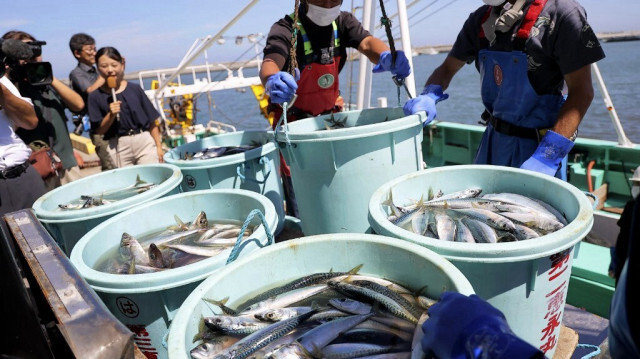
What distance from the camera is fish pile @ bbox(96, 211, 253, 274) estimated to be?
241cm

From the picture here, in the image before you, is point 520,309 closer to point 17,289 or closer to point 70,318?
point 70,318

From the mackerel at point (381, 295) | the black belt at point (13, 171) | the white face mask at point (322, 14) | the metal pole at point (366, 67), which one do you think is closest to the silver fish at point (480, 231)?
the mackerel at point (381, 295)

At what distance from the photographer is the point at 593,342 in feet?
10.1

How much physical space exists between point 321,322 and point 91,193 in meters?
3.17

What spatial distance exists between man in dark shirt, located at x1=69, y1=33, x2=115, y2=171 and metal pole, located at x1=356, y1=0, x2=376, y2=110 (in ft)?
12.4

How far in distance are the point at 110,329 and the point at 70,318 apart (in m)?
0.15

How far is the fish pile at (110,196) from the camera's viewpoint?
3441 mm

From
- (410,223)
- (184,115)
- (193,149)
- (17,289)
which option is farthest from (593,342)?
(184,115)

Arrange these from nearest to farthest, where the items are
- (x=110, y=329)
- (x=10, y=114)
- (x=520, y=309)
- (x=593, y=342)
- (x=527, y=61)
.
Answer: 1. (x=110, y=329)
2. (x=520, y=309)
3. (x=527, y=61)
4. (x=593, y=342)
5. (x=10, y=114)

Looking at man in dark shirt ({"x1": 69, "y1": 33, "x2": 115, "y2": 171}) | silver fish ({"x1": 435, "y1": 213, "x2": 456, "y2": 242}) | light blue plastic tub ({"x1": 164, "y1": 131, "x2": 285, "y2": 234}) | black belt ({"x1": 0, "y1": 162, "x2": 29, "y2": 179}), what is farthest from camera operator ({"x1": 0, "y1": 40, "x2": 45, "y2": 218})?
silver fish ({"x1": 435, "y1": 213, "x2": 456, "y2": 242})

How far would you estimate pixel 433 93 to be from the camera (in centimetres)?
352

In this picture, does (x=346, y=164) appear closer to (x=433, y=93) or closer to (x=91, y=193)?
(x=433, y=93)

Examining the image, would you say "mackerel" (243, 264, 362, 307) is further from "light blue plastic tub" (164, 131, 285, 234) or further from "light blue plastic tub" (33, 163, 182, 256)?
"light blue plastic tub" (164, 131, 285, 234)

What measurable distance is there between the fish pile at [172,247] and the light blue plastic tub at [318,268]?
61 cm
